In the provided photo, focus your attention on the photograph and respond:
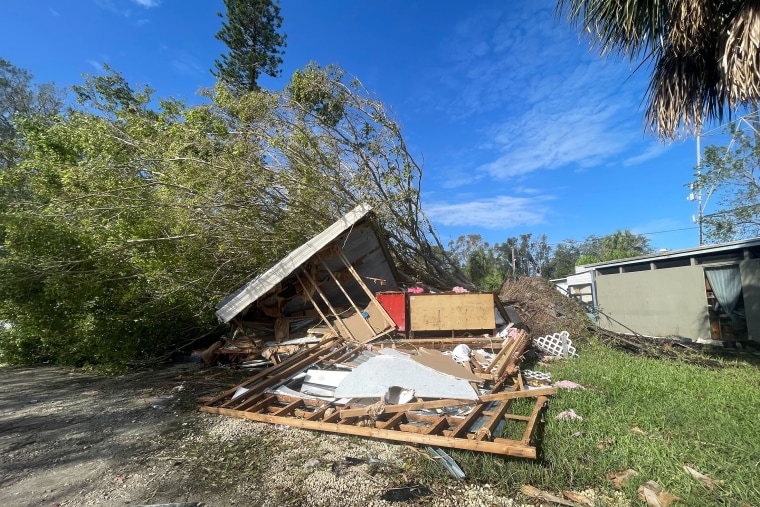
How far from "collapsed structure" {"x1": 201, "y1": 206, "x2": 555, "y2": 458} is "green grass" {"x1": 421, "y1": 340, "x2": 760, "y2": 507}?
21cm

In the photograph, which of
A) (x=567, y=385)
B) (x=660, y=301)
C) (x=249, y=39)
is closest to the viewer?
(x=567, y=385)

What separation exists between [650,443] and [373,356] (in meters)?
4.27

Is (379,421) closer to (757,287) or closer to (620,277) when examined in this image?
(757,287)

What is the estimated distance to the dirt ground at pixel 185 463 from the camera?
312cm

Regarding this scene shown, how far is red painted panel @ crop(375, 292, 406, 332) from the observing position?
8227mm

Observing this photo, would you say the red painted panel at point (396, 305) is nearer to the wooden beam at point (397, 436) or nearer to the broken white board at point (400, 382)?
the broken white board at point (400, 382)

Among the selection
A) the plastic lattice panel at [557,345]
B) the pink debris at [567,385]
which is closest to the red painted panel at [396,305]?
the plastic lattice panel at [557,345]

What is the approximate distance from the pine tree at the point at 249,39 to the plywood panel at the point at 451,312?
15.5m

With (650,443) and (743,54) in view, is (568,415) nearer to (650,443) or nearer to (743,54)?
(650,443)

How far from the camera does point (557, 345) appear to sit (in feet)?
27.6

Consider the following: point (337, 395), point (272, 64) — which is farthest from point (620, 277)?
point (272, 64)

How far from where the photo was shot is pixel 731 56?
4.47m

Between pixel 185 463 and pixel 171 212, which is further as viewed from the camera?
pixel 171 212

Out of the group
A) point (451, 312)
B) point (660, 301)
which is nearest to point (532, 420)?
point (451, 312)
